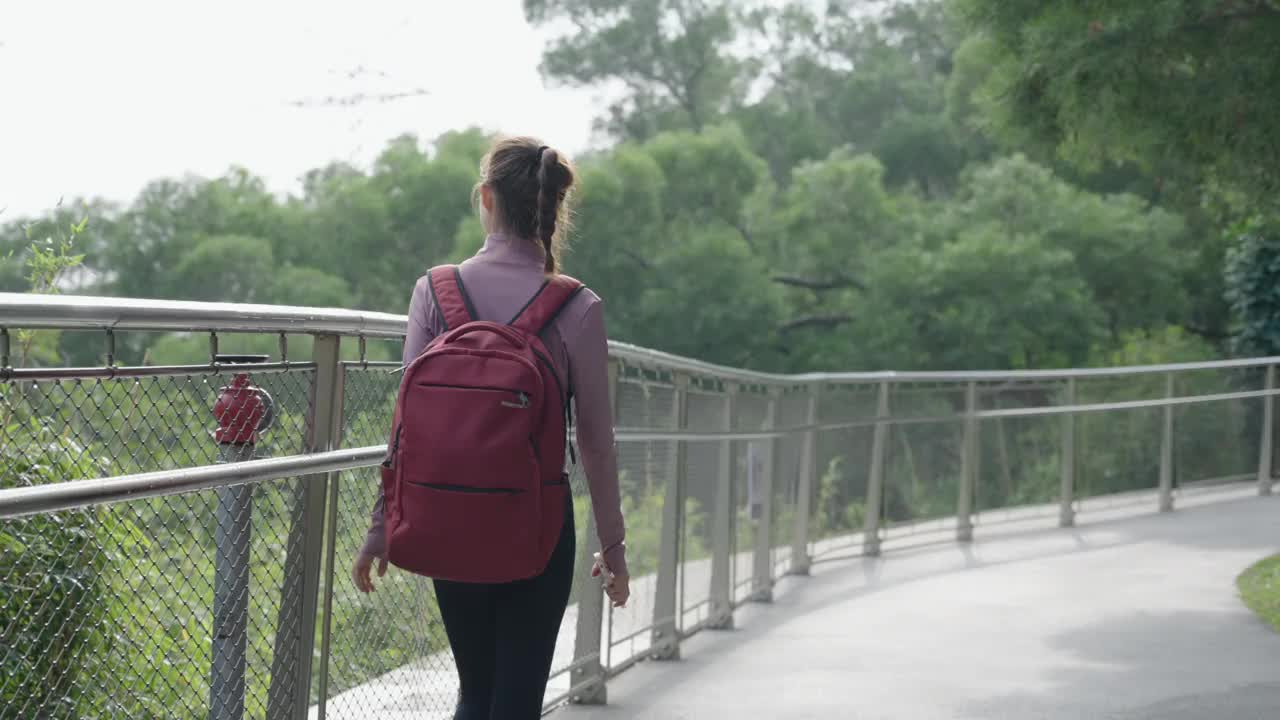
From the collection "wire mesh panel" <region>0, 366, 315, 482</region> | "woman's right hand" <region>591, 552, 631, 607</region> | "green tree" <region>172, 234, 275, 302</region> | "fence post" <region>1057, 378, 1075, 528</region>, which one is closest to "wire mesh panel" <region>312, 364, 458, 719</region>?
"wire mesh panel" <region>0, 366, 315, 482</region>

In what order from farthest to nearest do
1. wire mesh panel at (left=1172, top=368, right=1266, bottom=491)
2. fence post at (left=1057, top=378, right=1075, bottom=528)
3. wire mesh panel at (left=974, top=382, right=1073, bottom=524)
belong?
wire mesh panel at (left=1172, top=368, right=1266, bottom=491) → fence post at (left=1057, top=378, right=1075, bottom=528) → wire mesh panel at (left=974, top=382, right=1073, bottom=524)

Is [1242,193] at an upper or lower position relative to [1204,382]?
upper

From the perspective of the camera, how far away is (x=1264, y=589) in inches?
338

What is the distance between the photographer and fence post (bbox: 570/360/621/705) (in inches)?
224

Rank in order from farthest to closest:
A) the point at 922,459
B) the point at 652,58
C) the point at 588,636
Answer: the point at 652,58, the point at 922,459, the point at 588,636

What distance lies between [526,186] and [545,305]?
281 mm

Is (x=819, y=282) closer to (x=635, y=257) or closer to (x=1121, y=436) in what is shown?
(x=635, y=257)

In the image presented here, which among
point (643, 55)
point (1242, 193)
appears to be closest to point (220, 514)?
point (1242, 193)

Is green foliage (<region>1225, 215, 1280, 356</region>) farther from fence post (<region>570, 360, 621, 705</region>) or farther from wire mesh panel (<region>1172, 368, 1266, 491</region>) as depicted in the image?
fence post (<region>570, 360, 621, 705</region>)

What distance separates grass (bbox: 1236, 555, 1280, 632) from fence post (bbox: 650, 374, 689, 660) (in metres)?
2.87

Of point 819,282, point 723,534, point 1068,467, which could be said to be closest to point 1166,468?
point 1068,467

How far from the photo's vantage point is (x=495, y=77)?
6144 cm

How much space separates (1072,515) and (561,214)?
1000 centimetres

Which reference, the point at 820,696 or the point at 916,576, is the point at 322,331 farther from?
the point at 916,576
